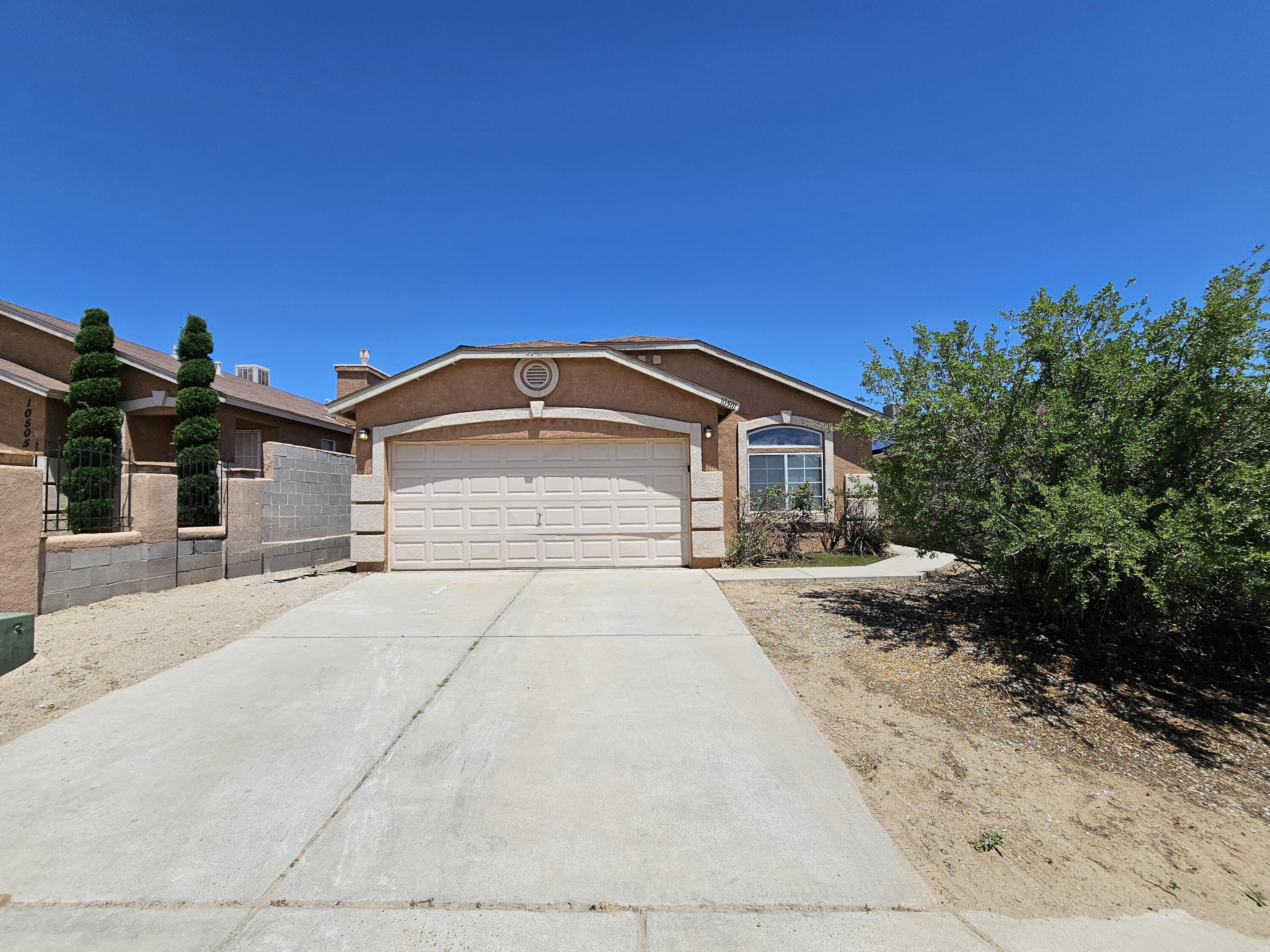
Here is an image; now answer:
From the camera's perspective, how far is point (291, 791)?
3227 millimetres

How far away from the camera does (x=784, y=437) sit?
44.4 feet

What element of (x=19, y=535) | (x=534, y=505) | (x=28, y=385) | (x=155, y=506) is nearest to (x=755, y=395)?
(x=534, y=505)

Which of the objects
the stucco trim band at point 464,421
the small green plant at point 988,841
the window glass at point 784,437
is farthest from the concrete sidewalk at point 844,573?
the small green plant at point 988,841

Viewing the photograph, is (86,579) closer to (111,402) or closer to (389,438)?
(389,438)

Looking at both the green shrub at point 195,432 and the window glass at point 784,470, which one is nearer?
the green shrub at point 195,432

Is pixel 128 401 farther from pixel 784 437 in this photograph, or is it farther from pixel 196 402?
pixel 784 437

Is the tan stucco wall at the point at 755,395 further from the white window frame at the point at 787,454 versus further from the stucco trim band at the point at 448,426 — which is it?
the stucco trim band at the point at 448,426

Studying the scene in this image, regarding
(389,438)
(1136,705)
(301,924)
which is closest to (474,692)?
(301,924)

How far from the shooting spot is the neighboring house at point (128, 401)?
11.7 m

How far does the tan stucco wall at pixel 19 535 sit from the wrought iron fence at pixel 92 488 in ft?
1.48

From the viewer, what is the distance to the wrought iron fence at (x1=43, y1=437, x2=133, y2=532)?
7398 mm

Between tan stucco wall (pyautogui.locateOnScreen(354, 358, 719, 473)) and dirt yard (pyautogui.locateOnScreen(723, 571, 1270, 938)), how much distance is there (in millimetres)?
4861

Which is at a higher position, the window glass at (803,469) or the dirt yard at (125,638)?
the window glass at (803,469)

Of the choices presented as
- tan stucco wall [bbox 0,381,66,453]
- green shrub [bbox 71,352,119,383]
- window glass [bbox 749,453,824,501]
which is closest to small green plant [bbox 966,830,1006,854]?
window glass [bbox 749,453,824,501]
